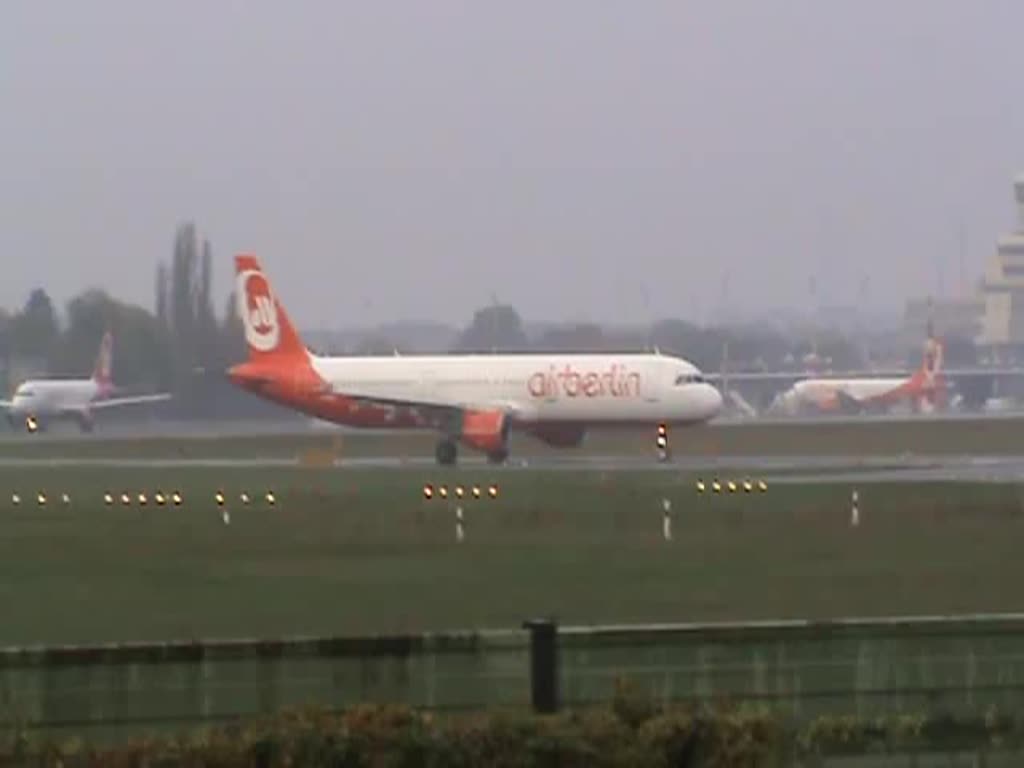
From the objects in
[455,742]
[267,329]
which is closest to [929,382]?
[267,329]

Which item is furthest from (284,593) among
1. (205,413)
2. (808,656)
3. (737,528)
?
(205,413)

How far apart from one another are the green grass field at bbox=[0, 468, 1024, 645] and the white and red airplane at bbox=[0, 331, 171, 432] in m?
59.5

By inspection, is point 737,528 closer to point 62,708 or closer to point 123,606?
point 123,606

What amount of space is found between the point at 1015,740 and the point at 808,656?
48.1 inches

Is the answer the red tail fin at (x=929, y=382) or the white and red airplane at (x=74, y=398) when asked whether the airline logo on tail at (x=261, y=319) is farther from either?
the red tail fin at (x=929, y=382)

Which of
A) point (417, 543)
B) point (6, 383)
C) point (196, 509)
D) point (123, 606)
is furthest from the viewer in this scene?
point (6, 383)

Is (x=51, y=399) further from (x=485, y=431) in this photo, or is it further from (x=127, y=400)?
(x=485, y=431)

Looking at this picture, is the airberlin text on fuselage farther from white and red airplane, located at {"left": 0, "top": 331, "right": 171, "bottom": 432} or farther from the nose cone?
white and red airplane, located at {"left": 0, "top": 331, "right": 171, "bottom": 432}

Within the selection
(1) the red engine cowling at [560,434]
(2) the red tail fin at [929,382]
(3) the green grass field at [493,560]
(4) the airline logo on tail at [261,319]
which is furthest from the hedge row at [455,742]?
(2) the red tail fin at [929,382]

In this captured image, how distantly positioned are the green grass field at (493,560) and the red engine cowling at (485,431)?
22959 millimetres

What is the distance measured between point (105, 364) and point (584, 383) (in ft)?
149

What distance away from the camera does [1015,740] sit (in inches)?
540

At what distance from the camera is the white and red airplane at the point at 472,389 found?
238 feet

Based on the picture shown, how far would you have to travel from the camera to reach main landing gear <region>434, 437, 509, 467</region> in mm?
70150
